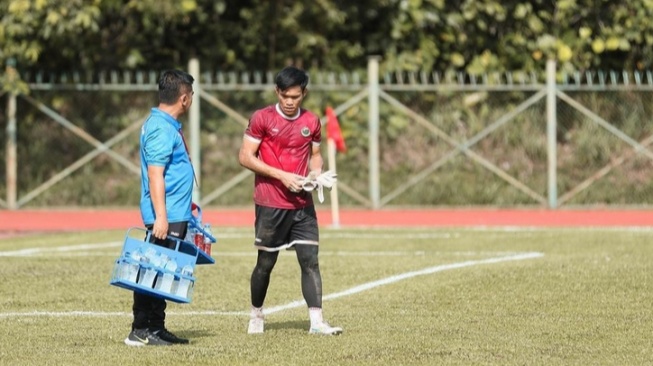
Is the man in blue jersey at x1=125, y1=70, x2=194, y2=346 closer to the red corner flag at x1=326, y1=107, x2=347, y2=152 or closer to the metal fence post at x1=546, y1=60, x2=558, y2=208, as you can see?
the red corner flag at x1=326, y1=107, x2=347, y2=152

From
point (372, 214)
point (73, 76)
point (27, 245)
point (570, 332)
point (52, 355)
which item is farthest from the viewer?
point (73, 76)

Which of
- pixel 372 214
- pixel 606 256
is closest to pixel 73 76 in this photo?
pixel 372 214

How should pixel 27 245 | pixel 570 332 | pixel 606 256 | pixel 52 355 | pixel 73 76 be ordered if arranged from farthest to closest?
pixel 73 76, pixel 27 245, pixel 606 256, pixel 570 332, pixel 52 355

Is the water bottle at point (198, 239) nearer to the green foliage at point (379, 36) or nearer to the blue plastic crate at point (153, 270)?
the blue plastic crate at point (153, 270)

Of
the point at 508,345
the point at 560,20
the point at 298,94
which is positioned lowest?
the point at 508,345

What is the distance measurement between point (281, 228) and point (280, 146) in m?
0.55

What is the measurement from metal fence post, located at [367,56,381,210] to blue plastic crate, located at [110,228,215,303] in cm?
1521

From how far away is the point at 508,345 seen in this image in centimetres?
915

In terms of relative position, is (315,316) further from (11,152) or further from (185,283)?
(11,152)

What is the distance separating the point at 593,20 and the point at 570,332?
17.9 metres

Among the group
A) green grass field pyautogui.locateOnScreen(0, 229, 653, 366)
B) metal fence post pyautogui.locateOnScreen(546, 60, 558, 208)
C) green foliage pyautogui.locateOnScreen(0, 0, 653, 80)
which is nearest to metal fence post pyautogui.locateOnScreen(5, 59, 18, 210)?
green foliage pyautogui.locateOnScreen(0, 0, 653, 80)

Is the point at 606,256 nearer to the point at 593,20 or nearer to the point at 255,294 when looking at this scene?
the point at 255,294

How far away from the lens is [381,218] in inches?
914

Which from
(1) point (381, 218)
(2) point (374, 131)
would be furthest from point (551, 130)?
(1) point (381, 218)
